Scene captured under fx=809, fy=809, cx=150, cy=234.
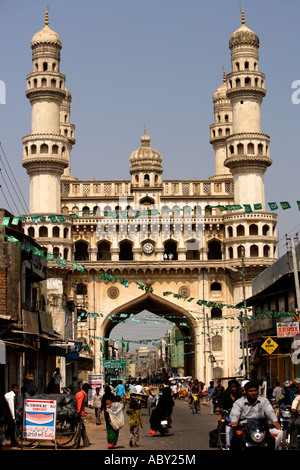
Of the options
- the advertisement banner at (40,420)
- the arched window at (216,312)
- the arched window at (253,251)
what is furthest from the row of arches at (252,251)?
the advertisement banner at (40,420)

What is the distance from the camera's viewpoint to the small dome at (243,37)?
181 feet

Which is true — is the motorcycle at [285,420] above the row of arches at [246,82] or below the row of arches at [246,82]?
below

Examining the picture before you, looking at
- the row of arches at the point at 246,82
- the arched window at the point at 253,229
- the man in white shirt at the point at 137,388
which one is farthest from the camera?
the row of arches at the point at 246,82

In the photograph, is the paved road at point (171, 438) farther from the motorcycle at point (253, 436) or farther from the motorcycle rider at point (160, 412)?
the motorcycle at point (253, 436)

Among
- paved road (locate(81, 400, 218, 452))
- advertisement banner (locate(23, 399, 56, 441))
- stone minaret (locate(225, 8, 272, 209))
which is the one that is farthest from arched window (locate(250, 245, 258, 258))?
advertisement banner (locate(23, 399, 56, 441))

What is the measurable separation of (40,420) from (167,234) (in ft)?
139

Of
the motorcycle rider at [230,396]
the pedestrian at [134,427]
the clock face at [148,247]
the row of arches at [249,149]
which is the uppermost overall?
the row of arches at [249,149]

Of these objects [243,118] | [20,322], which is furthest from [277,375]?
[243,118]

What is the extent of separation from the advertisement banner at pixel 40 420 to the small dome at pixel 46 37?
44.1 metres

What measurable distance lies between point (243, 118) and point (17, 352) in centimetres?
3327

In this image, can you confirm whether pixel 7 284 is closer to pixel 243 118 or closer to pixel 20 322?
pixel 20 322

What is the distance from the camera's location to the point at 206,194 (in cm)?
6044

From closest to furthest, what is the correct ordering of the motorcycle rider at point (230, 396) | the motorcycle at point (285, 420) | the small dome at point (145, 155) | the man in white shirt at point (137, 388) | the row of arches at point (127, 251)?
the motorcycle rider at point (230, 396)
the motorcycle at point (285, 420)
the man in white shirt at point (137, 388)
the row of arches at point (127, 251)
the small dome at point (145, 155)
